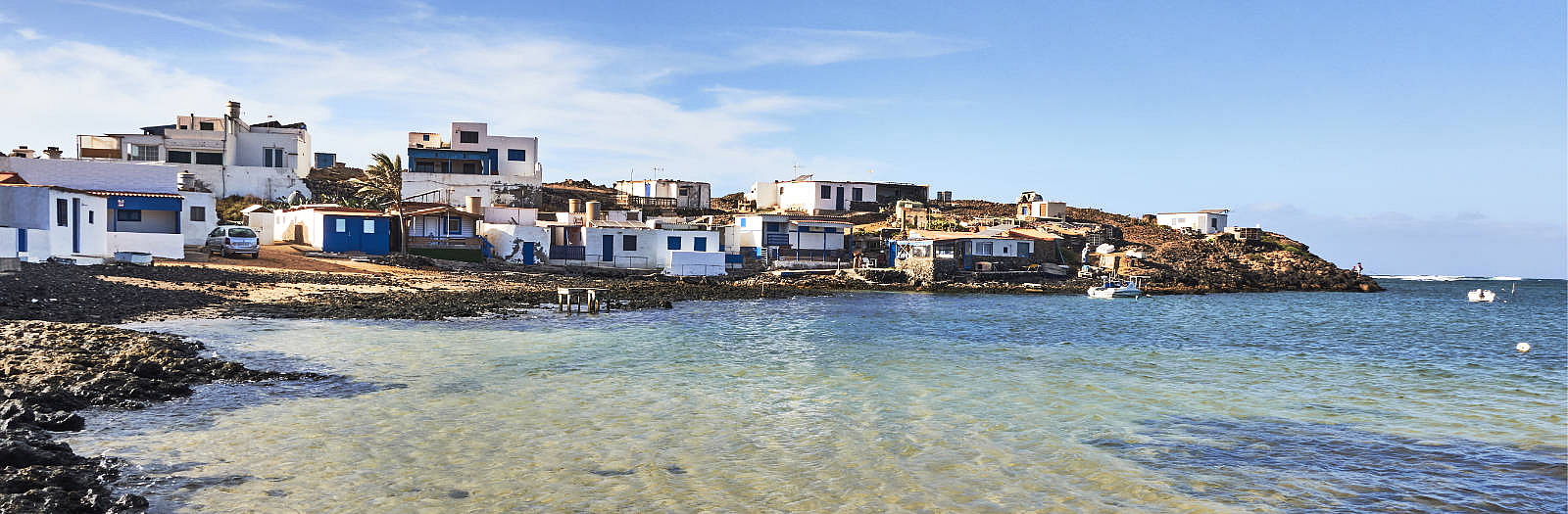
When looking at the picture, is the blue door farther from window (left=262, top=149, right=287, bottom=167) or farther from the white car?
window (left=262, top=149, right=287, bottom=167)

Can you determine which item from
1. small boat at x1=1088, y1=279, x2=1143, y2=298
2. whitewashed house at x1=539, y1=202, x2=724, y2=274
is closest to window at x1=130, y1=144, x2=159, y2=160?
whitewashed house at x1=539, y1=202, x2=724, y2=274

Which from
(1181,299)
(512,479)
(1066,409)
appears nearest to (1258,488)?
(1066,409)

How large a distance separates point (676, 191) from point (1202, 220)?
5450cm

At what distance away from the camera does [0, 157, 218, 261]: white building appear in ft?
114

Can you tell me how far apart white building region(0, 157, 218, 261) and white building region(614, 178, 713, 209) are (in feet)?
134

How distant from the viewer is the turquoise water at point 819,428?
11.2 m

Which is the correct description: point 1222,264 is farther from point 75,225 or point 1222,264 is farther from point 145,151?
point 145,151

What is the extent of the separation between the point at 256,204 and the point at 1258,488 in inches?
2712

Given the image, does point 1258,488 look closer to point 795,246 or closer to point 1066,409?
point 1066,409

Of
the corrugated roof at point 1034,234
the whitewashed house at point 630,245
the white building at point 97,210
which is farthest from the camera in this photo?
the corrugated roof at point 1034,234

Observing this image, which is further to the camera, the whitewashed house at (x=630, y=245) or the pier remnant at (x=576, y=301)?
the whitewashed house at (x=630, y=245)

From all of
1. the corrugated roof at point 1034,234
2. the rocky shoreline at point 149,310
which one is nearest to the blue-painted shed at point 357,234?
the rocky shoreline at point 149,310

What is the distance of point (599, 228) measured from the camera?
59.8 m

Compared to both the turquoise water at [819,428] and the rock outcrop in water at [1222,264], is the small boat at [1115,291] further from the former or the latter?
the turquoise water at [819,428]
